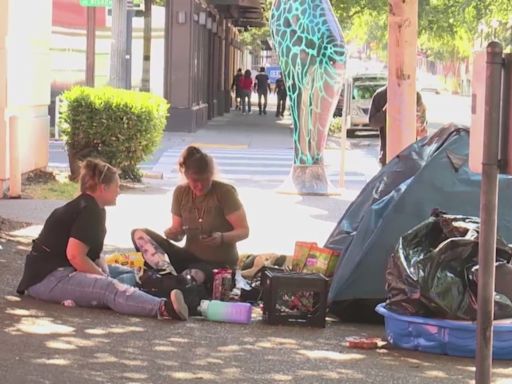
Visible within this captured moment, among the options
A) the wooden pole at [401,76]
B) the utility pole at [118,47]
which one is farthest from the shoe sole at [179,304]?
the utility pole at [118,47]

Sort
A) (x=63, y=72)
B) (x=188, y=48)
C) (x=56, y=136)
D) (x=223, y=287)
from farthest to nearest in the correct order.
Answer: (x=63, y=72) < (x=188, y=48) < (x=56, y=136) < (x=223, y=287)

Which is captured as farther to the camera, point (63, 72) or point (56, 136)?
point (63, 72)

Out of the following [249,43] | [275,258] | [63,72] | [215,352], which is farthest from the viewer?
[249,43]

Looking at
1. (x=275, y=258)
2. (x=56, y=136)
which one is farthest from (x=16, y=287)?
(x=56, y=136)

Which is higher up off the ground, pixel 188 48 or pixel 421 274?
pixel 188 48

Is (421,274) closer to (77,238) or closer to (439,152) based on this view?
(439,152)

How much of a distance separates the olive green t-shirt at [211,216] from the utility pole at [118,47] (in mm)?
11202

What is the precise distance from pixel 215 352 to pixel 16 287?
89.6 inches

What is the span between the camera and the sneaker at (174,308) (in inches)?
272

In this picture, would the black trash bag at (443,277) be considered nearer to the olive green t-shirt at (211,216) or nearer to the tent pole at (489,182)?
the olive green t-shirt at (211,216)

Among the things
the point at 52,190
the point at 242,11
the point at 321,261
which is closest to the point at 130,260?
the point at 321,261

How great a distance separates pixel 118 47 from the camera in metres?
18.8

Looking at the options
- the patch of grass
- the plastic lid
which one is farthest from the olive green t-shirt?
the patch of grass

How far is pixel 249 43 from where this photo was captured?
2451 inches
